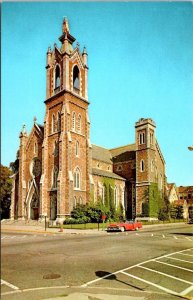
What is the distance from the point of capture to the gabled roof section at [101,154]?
33.2 meters

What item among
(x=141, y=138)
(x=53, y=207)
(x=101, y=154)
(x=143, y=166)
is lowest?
(x=53, y=207)

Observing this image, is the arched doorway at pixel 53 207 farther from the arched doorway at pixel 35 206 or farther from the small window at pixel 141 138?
the small window at pixel 141 138

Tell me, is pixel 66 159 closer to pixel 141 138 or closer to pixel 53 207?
pixel 53 207

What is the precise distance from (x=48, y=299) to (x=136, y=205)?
28129 mm

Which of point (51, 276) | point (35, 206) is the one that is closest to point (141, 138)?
point (35, 206)

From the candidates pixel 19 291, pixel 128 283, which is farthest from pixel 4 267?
pixel 128 283

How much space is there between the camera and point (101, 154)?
114ft

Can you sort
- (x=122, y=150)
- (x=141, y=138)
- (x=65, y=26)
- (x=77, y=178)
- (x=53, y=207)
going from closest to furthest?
(x=65, y=26)
(x=53, y=207)
(x=77, y=178)
(x=141, y=138)
(x=122, y=150)

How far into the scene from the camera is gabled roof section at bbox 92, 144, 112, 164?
33250 mm

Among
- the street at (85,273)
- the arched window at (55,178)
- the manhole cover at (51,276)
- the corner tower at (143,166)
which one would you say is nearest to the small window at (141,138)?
the corner tower at (143,166)

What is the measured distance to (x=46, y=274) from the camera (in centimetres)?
474

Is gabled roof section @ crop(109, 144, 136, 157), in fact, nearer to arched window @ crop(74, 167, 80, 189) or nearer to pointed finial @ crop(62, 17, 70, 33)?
arched window @ crop(74, 167, 80, 189)

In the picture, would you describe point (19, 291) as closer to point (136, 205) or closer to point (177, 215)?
point (177, 215)

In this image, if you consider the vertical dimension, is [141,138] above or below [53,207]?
above
